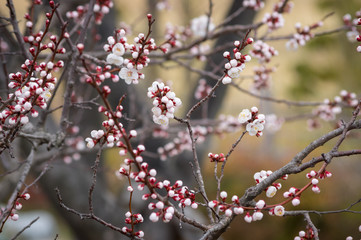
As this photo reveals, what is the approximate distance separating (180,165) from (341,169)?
4.47m

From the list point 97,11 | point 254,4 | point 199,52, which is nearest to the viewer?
point 97,11

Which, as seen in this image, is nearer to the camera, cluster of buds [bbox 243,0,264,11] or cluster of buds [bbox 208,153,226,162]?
cluster of buds [bbox 208,153,226,162]

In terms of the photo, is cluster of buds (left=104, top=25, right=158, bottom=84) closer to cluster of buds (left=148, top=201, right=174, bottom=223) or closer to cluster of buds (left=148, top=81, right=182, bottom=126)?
cluster of buds (left=148, top=81, right=182, bottom=126)

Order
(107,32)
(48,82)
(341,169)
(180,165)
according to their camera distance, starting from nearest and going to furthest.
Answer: (48,82) → (107,32) → (180,165) → (341,169)

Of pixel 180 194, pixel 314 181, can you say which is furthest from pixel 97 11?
pixel 314 181

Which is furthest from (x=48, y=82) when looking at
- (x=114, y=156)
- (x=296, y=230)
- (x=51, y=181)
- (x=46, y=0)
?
(x=114, y=156)

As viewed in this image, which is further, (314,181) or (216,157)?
(216,157)

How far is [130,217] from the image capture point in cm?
131

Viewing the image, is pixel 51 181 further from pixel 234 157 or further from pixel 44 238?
pixel 234 157

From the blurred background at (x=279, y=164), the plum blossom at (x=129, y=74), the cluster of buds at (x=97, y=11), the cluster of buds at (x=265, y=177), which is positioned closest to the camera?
the cluster of buds at (x=265, y=177)

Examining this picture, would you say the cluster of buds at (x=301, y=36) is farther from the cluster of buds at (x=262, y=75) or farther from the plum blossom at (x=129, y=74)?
the plum blossom at (x=129, y=74)

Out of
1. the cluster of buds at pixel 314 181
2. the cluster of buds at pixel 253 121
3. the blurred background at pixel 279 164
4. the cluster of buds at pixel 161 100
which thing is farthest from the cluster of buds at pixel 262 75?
the cluster of buds at pixel 161 100

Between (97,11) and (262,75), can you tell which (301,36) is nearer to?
(262,75)

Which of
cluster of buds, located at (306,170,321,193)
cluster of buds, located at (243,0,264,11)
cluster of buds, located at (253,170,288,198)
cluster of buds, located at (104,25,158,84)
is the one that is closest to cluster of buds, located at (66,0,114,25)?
cluster of buds, located at (104,25,158,84)
